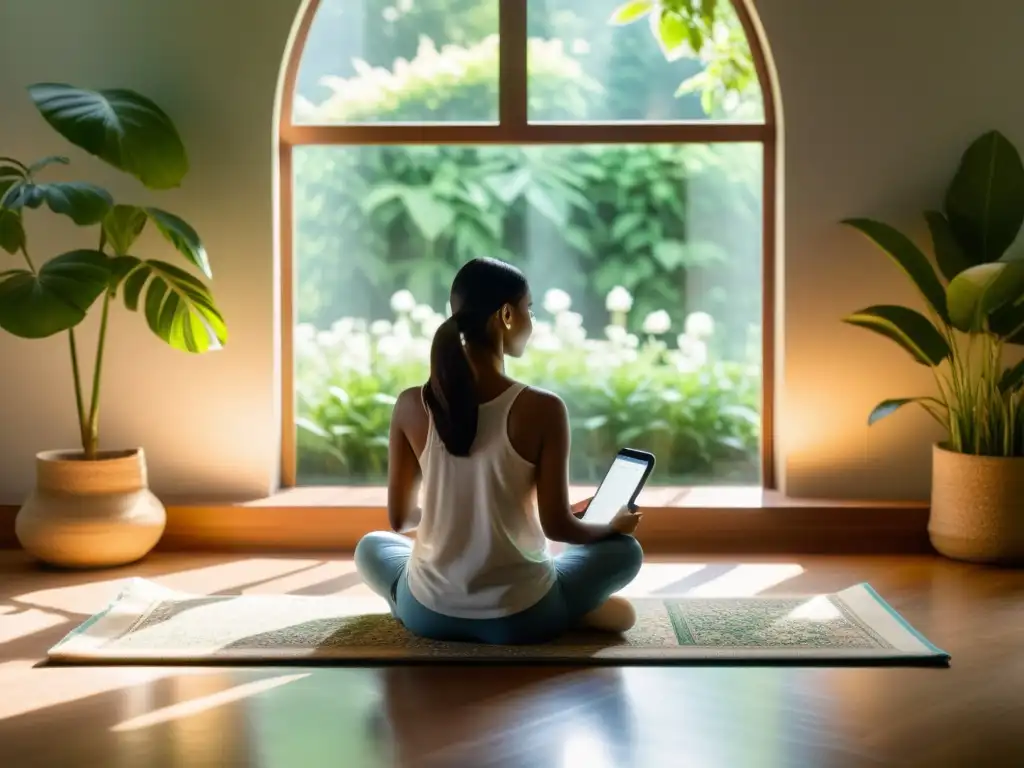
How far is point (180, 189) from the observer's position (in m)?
4.75

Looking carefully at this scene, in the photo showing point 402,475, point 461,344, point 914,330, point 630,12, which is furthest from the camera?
point 630,12

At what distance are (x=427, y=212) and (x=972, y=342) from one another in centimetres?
205

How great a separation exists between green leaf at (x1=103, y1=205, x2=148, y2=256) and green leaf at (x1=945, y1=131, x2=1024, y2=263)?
110 inches

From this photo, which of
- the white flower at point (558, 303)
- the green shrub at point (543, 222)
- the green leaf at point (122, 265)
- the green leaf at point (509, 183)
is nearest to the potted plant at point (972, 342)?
the green shrub at point (543, 222)

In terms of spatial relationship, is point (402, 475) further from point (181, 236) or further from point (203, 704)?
point (181, 236)

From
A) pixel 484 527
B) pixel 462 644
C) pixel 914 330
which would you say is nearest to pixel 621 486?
pixel 484 527

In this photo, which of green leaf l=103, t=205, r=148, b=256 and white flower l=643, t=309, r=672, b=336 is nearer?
green leaf l=103, t=205, r=148, b=256

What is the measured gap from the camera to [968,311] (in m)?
4.25

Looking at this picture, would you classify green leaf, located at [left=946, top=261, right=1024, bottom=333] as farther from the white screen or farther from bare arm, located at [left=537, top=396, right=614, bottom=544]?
bare arm, located at [left=537, top=396, right=614, bottom=544]

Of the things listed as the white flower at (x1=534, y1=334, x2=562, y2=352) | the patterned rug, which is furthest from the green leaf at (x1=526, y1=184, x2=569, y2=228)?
the patterned rug

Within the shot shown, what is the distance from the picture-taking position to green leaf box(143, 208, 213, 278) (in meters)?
4.21

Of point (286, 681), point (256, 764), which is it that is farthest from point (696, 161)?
point (256, 764)

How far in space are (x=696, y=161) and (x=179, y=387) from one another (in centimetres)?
212

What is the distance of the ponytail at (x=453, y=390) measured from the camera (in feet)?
10.2
